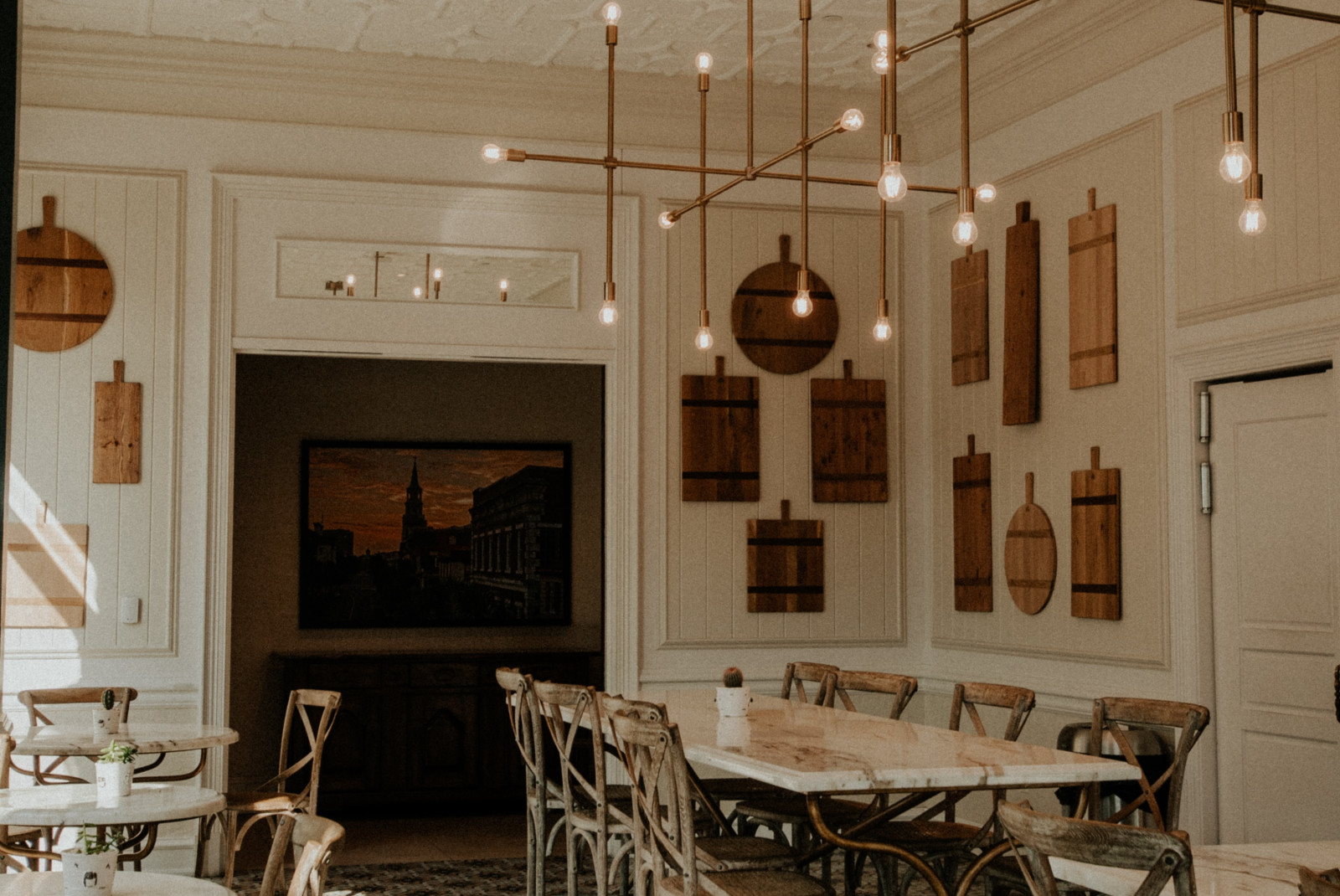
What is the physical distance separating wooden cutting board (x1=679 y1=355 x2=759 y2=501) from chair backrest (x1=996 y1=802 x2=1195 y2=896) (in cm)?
452

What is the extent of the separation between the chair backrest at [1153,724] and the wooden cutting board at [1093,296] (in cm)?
218

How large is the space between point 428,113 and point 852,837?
4212 mm

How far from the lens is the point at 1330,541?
464 centimetres

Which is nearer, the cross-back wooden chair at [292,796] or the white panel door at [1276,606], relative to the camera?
the white panel door at [1276,606]

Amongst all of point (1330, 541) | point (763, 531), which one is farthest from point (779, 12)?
point (1330, 541)

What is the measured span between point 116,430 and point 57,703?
125 cm

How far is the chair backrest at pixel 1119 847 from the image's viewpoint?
219 centimetres

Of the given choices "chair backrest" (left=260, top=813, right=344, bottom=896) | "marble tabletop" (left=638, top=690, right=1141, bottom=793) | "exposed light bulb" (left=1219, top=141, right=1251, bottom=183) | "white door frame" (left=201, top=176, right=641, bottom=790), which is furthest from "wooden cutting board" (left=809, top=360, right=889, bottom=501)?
"chair backrest" (left=260, top=813, right=344, bottom=896)

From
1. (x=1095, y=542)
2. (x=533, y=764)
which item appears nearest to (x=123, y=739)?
(x=533, y=764)

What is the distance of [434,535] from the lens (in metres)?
8.44

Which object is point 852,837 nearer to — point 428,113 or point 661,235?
point 661,235

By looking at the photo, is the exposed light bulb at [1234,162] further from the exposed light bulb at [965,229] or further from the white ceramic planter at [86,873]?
the white ceramic planter at [86,873]

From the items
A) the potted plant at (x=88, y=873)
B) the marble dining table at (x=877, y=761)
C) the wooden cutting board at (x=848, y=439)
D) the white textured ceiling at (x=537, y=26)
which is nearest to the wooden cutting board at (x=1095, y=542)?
the wooden cutting board at (x=848, y=439)

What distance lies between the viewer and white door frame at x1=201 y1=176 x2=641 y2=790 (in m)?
6.23
